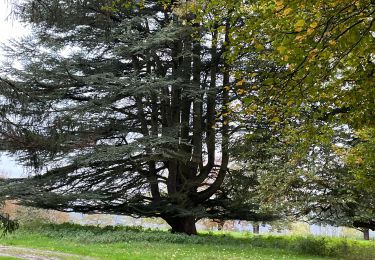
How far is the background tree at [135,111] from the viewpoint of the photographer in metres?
14.1

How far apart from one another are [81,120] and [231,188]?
6.61m

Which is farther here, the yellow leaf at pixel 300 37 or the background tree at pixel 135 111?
the background tree at pixel 135 111

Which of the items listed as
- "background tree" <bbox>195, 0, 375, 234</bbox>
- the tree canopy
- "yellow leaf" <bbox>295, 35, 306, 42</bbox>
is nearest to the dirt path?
the tree canopy

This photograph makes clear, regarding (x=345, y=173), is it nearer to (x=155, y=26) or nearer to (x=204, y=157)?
(x=204, y=157)

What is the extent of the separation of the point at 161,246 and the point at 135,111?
6865 mm

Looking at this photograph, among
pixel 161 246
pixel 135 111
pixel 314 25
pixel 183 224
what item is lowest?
pixel 161 246

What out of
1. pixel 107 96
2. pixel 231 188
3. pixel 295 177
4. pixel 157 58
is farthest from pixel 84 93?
pixel 295 177

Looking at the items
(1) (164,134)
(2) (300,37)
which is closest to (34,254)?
(1) (164,134)

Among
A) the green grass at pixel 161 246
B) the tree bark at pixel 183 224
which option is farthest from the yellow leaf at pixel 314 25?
the tree bark at pixel 183 224

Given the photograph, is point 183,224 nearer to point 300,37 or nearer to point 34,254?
point 34,254

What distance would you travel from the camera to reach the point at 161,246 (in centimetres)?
1227

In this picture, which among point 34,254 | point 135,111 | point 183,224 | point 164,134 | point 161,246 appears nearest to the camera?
point 34,254

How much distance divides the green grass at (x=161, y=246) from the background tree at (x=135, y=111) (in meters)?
1.22

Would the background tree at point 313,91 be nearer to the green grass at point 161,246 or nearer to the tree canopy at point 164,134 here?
the tree canopy at point 164,134
